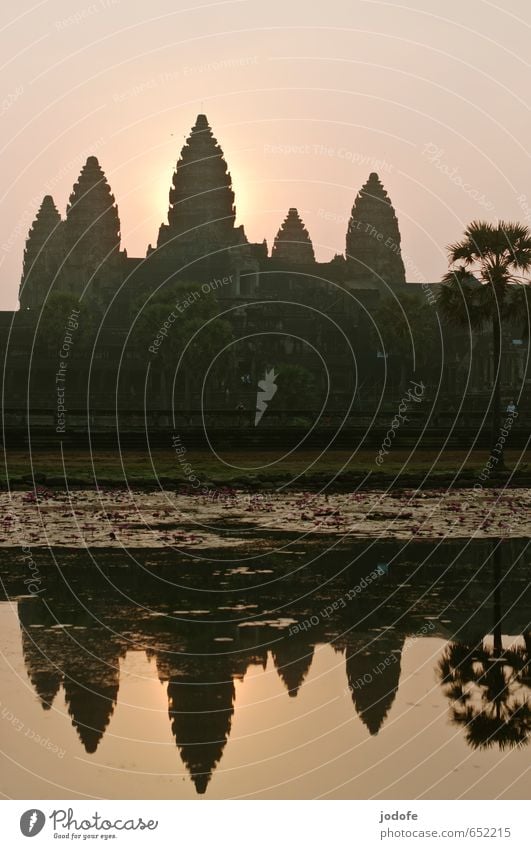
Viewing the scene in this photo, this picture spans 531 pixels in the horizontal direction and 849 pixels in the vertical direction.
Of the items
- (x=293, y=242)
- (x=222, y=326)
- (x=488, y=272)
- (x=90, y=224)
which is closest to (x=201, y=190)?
(x=90, y=224)

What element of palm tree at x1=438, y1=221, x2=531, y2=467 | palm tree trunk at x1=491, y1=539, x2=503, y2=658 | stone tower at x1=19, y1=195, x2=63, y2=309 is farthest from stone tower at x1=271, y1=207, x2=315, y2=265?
palm tree trunk at x1=491, y1=539, x2=503, y2=658

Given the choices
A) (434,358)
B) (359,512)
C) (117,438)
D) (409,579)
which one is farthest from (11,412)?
(434,358)

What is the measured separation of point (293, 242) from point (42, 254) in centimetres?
2713

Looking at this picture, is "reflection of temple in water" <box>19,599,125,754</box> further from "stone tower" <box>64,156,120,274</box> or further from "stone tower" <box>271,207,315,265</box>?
"stone tower" <box>271,207,315,265</box>

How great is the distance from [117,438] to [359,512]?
18684 mm

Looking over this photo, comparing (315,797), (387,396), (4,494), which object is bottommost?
(315,797)

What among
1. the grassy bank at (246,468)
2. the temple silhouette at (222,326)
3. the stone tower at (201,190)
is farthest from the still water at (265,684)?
the stone tower at (201,190)

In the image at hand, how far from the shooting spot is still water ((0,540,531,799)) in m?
9.78

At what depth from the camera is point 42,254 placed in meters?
152

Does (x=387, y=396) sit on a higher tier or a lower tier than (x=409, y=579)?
higher

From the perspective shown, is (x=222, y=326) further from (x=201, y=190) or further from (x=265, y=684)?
(x=265, y=684)

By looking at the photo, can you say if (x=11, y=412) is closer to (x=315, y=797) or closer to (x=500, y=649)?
(x=500, y=649)

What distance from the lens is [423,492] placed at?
102 feet

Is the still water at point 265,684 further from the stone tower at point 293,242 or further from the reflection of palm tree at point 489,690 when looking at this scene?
the stone tower at point 293,242
